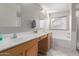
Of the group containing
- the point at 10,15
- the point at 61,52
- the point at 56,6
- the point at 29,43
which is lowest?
the point at 61,52

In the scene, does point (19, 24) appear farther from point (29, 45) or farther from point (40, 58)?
point (40, 58)

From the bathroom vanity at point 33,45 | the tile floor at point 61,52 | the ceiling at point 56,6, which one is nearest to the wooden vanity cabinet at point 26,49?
the bathroom vanity at point 33,45

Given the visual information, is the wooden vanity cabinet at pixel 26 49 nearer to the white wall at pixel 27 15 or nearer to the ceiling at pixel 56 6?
the white wall at pixel 27 15

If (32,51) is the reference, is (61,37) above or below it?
above

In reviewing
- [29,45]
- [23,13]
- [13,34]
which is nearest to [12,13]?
[23,13]

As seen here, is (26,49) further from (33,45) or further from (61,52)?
(61,52)

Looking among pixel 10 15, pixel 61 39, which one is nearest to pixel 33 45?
pixel 61 39

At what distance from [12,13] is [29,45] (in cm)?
45

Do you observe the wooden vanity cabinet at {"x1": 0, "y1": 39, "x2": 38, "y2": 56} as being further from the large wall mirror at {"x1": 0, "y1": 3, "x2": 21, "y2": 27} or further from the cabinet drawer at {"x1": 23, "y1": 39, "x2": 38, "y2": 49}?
the large wall mirror at {"x1": 0, "y1": 3, "x2": 21, "y2": 27}

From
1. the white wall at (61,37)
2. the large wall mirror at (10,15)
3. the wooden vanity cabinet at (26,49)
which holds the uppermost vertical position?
the large wall mirror at (10,15)

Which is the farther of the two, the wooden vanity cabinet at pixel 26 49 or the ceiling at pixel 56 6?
the ceiling at pixel 56 6

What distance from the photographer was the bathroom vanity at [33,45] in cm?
124

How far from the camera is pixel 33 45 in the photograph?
4.72 ft

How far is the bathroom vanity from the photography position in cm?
124
